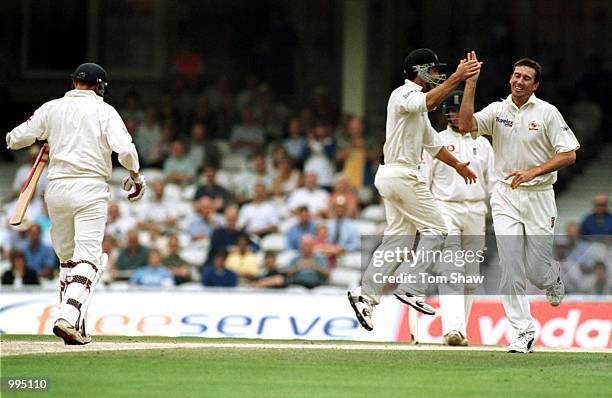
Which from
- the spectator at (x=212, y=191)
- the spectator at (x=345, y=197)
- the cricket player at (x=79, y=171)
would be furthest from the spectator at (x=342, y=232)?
the cricket player at (x=79, y=171)

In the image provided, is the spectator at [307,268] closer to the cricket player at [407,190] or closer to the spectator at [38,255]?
the spectator at [38,255]

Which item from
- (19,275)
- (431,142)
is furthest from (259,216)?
(431,142)

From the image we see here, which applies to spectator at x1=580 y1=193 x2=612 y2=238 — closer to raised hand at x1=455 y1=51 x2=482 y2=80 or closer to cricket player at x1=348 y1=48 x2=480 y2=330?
cricket player at x1=348 y1=48 x2=480 y2=330

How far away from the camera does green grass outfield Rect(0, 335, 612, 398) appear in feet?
31.5

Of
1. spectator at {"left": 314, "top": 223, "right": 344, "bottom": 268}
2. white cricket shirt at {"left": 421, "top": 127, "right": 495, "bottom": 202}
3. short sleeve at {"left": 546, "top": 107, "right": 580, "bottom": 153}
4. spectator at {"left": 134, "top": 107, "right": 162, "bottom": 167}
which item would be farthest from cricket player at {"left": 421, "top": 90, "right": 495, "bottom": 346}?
spectator at {"left": 134, "top": 107, "right": 162, "bottom": 167}

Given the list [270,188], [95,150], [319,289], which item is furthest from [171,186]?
[95,150]

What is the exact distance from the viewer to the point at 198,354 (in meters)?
11.5

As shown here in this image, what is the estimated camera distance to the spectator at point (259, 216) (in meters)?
21.1

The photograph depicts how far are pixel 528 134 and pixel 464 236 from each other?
6.68 feet

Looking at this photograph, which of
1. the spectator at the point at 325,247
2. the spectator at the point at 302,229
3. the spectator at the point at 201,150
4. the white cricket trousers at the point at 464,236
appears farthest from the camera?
the spectator at the point at 201,150

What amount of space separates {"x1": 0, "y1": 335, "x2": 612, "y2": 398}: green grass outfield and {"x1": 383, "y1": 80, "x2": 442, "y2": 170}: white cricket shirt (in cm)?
159

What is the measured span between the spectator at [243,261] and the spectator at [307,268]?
20.2 inches

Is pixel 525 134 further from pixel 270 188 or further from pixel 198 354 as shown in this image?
pixel 270 188

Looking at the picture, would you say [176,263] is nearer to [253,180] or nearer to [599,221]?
[253,180]
